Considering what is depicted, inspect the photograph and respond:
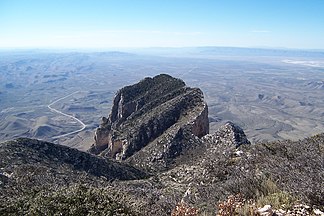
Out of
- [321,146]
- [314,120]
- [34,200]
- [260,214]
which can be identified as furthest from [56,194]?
[314,120]

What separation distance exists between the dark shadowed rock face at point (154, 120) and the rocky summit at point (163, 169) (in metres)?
0.09

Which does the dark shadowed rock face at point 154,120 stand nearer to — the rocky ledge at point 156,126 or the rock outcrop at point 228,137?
the rocky ledge at point 156,126

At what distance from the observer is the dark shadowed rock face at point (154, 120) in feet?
89.5

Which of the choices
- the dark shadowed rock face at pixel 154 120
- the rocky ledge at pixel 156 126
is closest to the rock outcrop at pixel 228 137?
the rocky ledge at pixel 156 126

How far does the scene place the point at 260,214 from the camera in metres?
5.92

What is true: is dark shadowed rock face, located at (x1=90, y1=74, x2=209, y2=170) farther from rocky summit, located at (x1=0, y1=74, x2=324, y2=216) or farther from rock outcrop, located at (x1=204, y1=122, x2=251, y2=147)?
rock outcrop, located at (x1=204, y1=122, x2=251, y2=147)

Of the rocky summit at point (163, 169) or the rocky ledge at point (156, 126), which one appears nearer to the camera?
the rocky summit at point (163, 169)

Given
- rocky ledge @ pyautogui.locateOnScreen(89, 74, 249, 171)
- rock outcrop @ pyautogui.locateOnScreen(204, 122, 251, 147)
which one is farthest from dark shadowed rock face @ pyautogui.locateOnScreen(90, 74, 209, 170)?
rock outcrop @ pyautogui.locateOnScreen(204, 122, 251, 147)

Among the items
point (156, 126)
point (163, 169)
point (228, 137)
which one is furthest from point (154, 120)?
point (228, 137)

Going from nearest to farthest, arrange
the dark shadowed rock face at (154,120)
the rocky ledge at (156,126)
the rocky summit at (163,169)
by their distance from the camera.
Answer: the rocky summit at (163,169)
the rocky ledge at (156,126)
the dark shadowed rock face at (154,120)

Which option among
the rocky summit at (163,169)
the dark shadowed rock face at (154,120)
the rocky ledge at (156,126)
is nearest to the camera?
the rocky summit at (163,169)

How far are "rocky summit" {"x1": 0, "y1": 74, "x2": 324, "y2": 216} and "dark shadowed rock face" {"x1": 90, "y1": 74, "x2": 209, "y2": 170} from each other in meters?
0.09

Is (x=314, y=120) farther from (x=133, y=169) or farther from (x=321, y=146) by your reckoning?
(x=321, y=146)

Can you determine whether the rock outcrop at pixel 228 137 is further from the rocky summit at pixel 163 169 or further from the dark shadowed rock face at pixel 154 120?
the dark shadowed rock face at pixel 154 120
